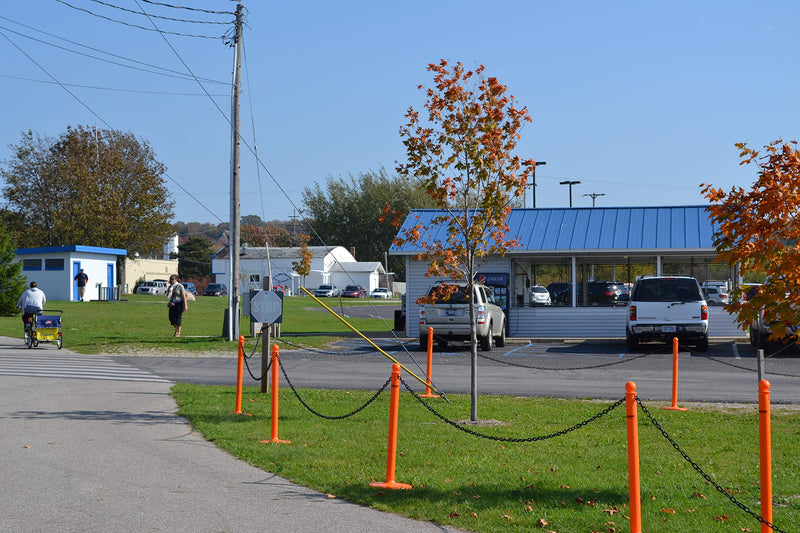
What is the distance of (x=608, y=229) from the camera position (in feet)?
98.9

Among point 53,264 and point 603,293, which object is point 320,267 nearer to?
point 53,264

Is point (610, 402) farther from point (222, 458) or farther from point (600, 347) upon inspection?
point (600, 347)

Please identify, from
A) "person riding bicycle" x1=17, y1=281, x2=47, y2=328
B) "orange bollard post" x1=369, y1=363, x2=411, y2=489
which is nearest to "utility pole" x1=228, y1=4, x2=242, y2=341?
"person riding bicycle" x1=17, y1=281, x2=47, y2=328

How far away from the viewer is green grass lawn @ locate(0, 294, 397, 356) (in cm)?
2470

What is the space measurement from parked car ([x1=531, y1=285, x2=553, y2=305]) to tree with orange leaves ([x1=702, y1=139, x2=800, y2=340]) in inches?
891

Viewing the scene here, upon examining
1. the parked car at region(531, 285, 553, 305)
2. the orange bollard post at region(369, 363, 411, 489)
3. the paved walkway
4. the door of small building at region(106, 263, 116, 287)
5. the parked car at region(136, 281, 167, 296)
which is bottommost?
the paved walkway

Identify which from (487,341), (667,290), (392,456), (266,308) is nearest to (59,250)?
(487,341)

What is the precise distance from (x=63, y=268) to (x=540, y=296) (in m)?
28.0

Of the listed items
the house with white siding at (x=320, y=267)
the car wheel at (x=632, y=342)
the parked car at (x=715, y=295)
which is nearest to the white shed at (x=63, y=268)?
the parked car at (x=715, y=295)

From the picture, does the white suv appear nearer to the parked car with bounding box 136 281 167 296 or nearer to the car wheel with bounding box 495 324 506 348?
the car wheel with bounding box 495 324 506 348

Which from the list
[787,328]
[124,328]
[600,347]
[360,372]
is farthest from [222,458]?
[124,328]

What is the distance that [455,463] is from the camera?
8.81 meters

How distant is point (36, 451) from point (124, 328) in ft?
72.5

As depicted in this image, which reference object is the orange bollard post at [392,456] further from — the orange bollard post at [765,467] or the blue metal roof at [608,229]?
the blue metal roof at [608,229]
